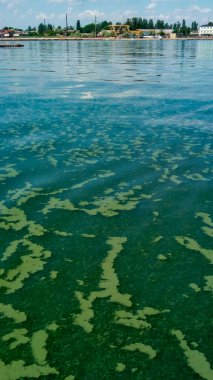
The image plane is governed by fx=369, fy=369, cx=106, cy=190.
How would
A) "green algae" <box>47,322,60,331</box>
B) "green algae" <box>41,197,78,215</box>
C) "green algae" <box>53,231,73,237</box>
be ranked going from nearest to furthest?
"green algae" <box>47,322,60,331</box> < "green algae" <box>53,231,73,237</box> < "green algae" <box>41,197,78,215</box>

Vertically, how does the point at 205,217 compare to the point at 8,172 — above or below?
below

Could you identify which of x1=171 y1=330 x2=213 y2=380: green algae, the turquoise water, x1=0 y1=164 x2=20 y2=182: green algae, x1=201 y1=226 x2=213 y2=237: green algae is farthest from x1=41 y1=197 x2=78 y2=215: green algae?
x1=171 y1=330 x2=213 y2=380: green algae

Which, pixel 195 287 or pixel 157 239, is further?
pixel 157 239

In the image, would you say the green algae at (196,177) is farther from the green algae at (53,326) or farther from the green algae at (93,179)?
the green algae at (53,326)

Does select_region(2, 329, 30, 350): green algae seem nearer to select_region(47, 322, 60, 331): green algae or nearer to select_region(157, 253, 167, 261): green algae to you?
select_region(47, 322, 60, 331): green algae

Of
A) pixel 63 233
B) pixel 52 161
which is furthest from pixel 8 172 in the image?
pixel 63 233

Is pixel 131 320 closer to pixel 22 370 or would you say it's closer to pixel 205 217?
pixel 22 370
